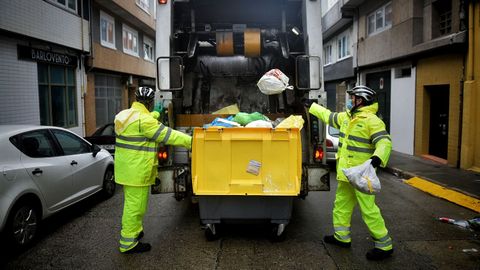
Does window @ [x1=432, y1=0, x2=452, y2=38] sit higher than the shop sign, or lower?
higher

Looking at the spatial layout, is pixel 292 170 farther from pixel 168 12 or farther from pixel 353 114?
pixel 168 12

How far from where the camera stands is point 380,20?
1592 cm

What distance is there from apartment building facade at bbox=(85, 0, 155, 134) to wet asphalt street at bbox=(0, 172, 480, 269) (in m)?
10.1

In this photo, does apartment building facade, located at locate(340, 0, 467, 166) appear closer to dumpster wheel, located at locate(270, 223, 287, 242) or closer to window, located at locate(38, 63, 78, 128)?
dumpster wheel, located at locate(270, 223, 287, 242)

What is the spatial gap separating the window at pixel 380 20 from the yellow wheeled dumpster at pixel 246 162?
12.0 meters

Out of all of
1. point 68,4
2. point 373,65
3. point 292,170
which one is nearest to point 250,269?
point 292,170

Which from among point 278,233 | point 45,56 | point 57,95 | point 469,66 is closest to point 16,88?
point 45,56

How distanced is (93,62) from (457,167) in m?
12.0

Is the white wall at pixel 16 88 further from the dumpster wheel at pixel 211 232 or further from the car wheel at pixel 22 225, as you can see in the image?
the dumpster wheel at pixel 211 232

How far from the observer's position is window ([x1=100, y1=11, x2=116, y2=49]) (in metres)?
16.8

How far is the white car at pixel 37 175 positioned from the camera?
4789mm

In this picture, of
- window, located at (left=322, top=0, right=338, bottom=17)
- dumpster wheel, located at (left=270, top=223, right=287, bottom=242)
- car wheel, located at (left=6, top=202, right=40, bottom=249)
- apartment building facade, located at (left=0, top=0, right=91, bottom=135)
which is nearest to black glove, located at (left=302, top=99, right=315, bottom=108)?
dumpster wheel, located at (left=270, top=223, right=287, bottom=242)

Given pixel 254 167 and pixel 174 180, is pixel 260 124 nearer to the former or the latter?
pixel 254 167

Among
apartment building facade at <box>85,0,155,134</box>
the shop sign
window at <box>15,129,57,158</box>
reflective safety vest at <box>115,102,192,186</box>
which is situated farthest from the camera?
apartment building facade at <box>85,0,155,134</box>
